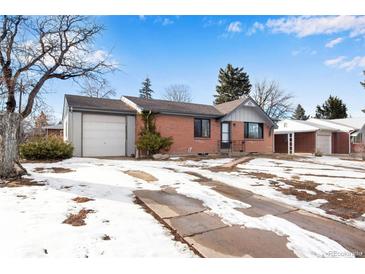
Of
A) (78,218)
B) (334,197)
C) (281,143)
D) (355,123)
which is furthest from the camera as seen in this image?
(355,123)

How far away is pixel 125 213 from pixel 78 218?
2.28 feet

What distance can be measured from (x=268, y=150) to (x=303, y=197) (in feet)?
48.0

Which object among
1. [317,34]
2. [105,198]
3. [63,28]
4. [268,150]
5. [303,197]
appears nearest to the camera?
[105,198]

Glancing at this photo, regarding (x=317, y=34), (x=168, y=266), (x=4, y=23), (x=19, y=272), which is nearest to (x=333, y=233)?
(x=168, y=266)

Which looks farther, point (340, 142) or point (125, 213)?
point (340, 142)

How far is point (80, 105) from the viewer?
12625 millimetres

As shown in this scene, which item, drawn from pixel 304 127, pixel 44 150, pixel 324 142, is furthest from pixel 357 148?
pixel 44 150

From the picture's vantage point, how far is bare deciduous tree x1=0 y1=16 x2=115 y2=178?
636cm

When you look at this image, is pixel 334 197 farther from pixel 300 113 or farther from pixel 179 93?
pixel 300 113

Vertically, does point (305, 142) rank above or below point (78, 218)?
above

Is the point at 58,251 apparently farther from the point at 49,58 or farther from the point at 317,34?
the point at 49,58

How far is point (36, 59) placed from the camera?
8273 millimetres

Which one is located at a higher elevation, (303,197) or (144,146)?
(144,146)
